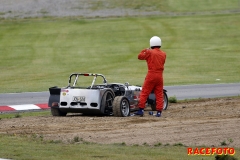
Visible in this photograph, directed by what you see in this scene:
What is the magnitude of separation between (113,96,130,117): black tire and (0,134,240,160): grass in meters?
4.15

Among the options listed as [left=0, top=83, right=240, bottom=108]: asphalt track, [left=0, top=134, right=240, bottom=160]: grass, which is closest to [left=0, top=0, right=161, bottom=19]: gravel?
[left=0, top=83, right=240, bottom=108]: asphalt track

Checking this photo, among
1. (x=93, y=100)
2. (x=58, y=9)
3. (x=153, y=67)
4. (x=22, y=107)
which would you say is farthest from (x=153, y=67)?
(x=58, y=9)

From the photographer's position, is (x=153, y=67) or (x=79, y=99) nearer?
(x=153, y=67)

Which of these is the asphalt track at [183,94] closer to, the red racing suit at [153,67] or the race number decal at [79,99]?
the race number decal at [79,99]

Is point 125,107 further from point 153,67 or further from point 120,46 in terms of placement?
point 120,46

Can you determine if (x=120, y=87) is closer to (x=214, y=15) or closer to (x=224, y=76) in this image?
(x=224, y=76)

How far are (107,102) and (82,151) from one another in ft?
18.6

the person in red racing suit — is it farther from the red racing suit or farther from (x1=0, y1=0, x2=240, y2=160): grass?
(x1=0, y1=0, x2=240, y2=160): grass

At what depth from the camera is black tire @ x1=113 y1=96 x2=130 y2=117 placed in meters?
15.5

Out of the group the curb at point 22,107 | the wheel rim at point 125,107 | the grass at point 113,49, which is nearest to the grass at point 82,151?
the wheel rim at point 125,107

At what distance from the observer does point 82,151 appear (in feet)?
33.6

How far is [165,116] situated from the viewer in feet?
52.8

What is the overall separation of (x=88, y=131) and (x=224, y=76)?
717 inches

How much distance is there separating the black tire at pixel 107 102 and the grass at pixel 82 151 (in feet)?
13.8
